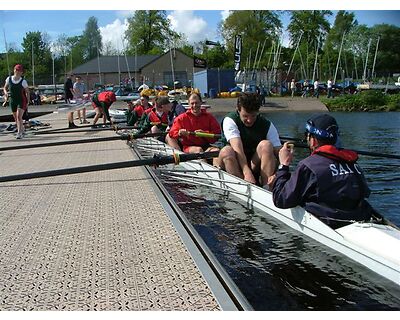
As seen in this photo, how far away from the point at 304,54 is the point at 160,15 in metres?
23.1

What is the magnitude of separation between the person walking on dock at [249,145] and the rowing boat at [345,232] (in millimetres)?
180

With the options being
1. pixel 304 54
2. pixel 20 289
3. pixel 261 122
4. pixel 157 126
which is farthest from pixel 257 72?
pixel 20 289

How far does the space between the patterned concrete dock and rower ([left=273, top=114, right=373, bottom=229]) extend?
1056 millimetres

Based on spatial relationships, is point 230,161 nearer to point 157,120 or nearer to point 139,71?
point 157,120

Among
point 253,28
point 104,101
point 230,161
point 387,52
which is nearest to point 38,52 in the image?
point 253,28

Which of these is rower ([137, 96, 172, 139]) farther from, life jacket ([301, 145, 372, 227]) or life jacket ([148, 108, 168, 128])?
life jacket ([301, 145, 372, 227])

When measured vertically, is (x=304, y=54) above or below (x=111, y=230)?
above

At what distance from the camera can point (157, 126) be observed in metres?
9.95

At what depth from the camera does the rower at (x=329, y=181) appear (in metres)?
3.69

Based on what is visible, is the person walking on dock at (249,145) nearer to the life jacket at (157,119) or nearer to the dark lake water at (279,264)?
the dark lake water at (279,264)

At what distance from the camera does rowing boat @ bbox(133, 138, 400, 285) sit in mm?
3336

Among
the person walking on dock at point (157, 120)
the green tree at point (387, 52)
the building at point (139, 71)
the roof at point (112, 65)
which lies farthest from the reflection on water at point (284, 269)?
the roof at point (112, 65)

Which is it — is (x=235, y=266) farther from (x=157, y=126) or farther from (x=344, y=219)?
(x=157, y=126)

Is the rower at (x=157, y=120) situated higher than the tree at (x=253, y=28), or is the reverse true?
the tree at (x=253, y=28)
